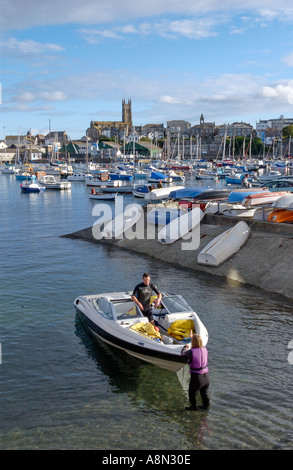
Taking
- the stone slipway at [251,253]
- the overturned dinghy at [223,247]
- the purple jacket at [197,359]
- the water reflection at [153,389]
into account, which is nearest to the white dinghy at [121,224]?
the stone slipway at [251,253]

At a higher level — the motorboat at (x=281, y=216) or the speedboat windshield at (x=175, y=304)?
the motorboat at (x=281, y=216)

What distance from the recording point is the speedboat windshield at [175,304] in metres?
14.1

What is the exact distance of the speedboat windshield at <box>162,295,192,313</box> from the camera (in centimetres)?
1407

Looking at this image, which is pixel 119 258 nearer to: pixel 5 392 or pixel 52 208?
pixel 5 392

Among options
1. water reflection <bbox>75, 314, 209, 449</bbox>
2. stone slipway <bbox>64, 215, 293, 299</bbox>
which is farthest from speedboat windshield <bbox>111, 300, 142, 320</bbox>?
stone slipway <bbox>64, 215, 293, 299</bbox>

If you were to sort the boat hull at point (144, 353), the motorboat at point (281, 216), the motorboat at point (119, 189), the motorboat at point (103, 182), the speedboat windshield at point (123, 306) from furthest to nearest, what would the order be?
1. the motorboat at point (103, 182)
2. the motorboat at point (119, 189)
3. the motorboat at point (281, 216)
4. the speedboat windshield at point (123, 306)
5. the boat hull at point (144, 353)

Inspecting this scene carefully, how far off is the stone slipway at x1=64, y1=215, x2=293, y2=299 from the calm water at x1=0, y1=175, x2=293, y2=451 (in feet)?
2.97

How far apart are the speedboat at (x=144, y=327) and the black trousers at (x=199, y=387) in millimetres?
715

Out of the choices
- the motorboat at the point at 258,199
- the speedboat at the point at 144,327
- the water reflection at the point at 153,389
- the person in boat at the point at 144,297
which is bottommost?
the water reflection at the point at 153,389

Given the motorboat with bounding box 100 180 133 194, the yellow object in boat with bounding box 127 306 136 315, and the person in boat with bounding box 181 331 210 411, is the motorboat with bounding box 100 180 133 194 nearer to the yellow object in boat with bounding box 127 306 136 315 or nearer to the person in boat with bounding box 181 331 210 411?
the yellow object in boat with bounding box 127 306 136 315

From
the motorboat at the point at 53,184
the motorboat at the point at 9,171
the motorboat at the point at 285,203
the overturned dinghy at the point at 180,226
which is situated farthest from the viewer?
the motorboat at the point at 9,171

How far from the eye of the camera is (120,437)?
9.89m

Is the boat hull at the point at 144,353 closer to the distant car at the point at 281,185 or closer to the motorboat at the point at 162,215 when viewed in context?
the motorboat at the point at 162,215
